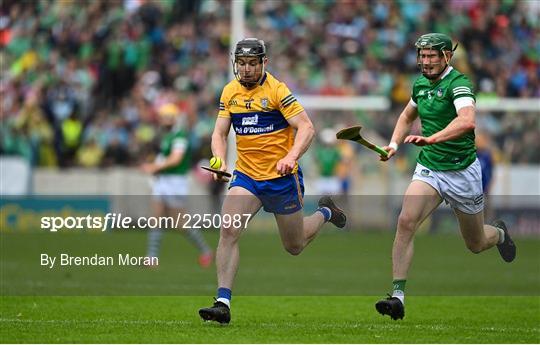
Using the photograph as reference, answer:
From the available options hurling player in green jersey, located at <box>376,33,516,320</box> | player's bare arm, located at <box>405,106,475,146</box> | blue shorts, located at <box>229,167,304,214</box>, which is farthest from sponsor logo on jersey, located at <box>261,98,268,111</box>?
Answer: player's bare arm, located at <box>405,106,475,146</box>

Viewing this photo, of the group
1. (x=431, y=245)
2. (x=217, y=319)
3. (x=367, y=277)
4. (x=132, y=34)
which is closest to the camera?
(x=217, y=319)

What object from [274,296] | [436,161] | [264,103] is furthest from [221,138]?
[274,296]

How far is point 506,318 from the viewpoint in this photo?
482 inches

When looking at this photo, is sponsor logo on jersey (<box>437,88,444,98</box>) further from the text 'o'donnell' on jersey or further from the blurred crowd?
the blurred crowd

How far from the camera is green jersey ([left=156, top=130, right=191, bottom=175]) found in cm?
1892

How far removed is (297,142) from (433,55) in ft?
4.88

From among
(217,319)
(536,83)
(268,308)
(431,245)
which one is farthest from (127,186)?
(217,319)

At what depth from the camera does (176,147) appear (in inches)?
747

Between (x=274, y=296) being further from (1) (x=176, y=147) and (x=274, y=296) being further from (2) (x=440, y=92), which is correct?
(1) (x=176, y=147)

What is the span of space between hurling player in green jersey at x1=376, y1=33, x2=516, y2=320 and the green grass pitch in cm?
72

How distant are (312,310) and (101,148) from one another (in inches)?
634

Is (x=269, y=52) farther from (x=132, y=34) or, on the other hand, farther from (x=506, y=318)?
(x=506, y=318)

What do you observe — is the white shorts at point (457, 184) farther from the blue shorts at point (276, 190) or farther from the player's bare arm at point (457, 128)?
the blue shorts at point (276, 190)

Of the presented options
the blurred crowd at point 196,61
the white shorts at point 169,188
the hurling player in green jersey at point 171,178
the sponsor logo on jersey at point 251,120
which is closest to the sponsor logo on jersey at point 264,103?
the sponsor logo on jersey at point 251,120
